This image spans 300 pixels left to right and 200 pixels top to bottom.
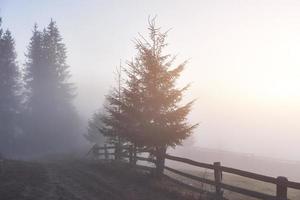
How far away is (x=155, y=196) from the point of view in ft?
54.3

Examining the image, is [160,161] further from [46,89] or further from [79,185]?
[46,89]

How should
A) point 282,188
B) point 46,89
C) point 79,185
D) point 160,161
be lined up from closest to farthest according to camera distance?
point 282,188 → point 79,185 → point 160,161 → point 46,89

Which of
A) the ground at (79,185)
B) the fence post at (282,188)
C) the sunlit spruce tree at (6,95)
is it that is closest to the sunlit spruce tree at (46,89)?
the sunlit spruce tree at (6,95)

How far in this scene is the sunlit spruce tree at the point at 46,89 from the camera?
193 ft

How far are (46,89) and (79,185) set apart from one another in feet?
145

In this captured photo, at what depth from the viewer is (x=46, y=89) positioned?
196ft

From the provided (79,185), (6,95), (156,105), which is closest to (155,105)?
(156,105)

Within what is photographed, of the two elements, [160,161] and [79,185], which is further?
[160,161]

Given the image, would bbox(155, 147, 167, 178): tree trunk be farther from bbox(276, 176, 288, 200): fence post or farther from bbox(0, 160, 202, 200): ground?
bbox(276, 176, 288, 200): fence post

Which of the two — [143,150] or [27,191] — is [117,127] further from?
[27,191]

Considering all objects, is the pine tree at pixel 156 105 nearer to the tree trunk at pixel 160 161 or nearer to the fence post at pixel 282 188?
the tree trunk at pixel 160 161

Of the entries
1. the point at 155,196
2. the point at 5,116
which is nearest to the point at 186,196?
the point at 155,196

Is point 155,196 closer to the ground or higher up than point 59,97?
closer to the ground

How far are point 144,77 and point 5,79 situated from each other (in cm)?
3767
